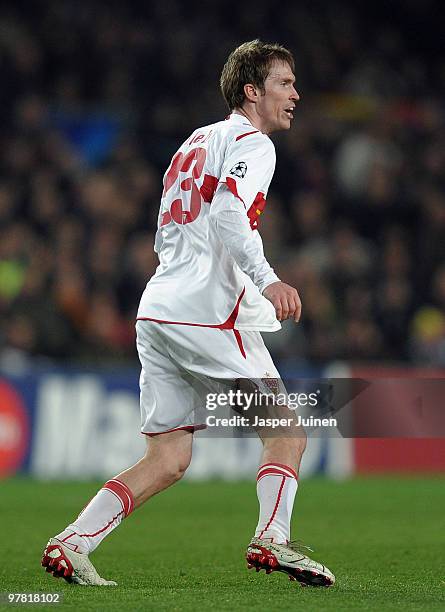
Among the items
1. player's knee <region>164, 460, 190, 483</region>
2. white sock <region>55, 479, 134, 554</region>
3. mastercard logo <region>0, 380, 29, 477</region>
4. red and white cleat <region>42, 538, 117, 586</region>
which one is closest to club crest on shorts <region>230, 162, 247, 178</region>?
player's knee <region>164, 460, 190, 483</region>

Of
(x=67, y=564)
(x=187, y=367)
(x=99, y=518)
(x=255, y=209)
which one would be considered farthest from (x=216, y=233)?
(x=67, y=564)

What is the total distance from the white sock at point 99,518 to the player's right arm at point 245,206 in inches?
37.7

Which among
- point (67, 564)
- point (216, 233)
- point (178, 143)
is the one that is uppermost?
point (178, 143)

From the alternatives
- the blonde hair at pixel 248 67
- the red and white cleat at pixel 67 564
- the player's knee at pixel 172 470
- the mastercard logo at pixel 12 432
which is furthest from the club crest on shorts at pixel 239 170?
the mastercard logo at pixel 12 432

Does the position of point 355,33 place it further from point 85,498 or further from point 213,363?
point 213,363

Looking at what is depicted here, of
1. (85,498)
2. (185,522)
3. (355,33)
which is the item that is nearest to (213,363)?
(185,522)

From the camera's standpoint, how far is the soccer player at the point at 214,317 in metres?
4.79

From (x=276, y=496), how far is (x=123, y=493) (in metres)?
0.59

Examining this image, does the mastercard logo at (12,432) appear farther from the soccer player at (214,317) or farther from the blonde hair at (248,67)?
the blonde hair at (248,67)

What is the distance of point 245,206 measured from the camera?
479 cm

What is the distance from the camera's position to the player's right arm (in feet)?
15.5

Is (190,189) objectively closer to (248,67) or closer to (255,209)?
(255,209)

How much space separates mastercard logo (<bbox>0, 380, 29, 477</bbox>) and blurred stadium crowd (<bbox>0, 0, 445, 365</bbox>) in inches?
17.8

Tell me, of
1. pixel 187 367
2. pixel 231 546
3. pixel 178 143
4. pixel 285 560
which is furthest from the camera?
pixel 178 143
